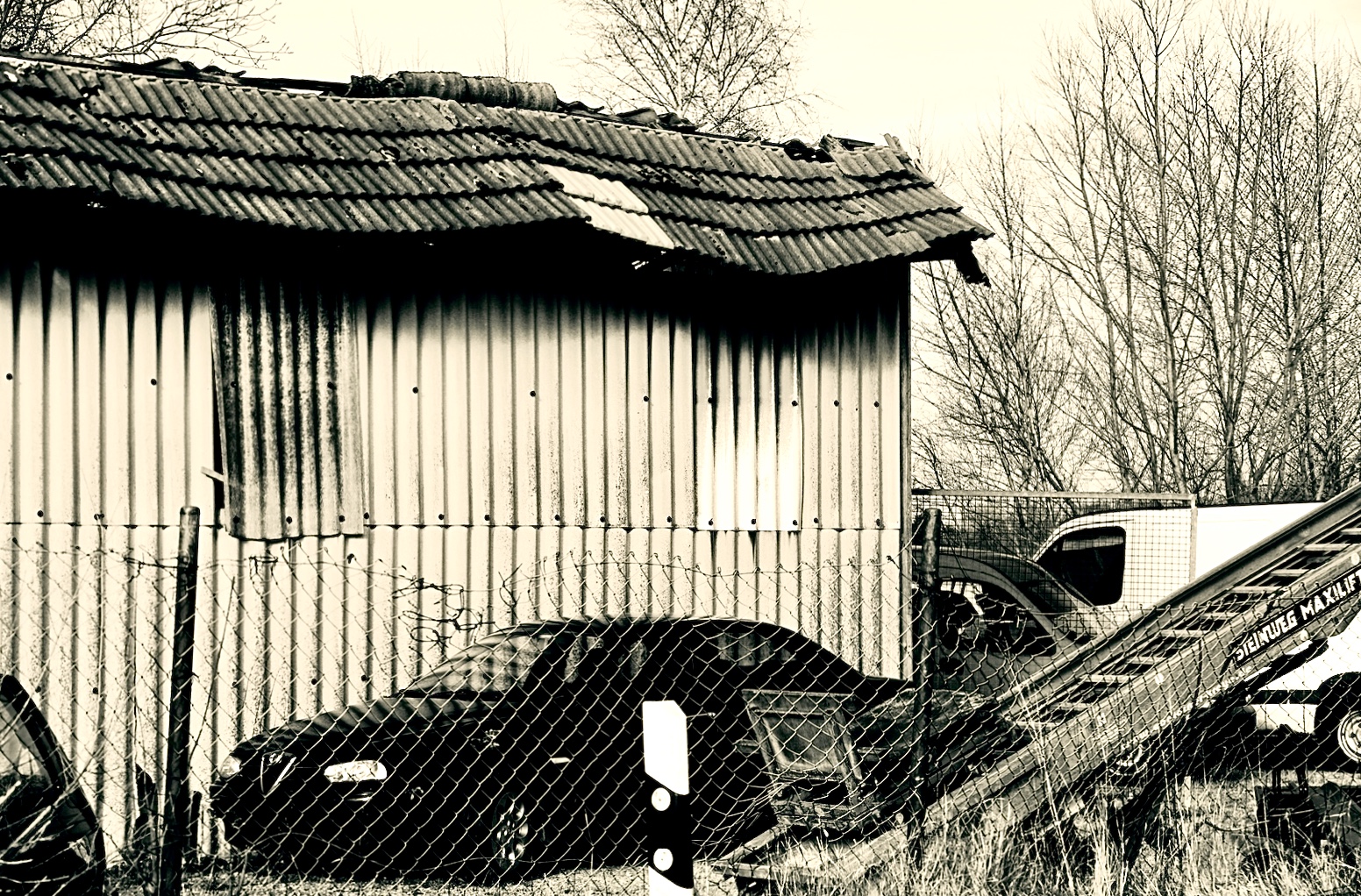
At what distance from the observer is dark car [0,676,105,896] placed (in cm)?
470

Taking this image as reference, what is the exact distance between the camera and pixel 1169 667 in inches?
268

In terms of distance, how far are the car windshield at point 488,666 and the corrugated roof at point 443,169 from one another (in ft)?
7.09

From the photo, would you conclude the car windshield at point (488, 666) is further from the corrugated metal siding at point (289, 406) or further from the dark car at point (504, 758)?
the corrugated metal siding at point (289, 406)

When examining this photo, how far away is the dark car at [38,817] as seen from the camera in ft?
15.4

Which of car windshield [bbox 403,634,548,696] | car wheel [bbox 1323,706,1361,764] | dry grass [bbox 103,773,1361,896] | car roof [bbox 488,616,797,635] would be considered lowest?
car wheel [bbox 1323,706,1361,764]

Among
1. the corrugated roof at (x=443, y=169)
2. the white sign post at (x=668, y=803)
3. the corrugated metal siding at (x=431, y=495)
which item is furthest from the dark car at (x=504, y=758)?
the white sign post at (x=668, y=803)

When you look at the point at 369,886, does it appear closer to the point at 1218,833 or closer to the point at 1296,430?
the point at 1218,833

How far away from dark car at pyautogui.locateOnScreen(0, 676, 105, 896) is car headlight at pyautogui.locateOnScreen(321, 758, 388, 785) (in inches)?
61.2

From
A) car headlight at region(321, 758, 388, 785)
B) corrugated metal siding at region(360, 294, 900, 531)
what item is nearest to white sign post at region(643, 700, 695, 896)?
car headlight at region(321, 758, 388, 785)

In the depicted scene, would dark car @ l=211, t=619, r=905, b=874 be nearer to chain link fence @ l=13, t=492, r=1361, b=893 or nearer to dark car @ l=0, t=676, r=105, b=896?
chain link fence @ l=13, t=492, r=1361, b=893

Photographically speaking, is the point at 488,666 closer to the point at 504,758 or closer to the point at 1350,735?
the point at 504,758

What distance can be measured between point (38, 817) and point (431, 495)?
3143mm

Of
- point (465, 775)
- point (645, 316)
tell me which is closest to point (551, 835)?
point (465, 775)

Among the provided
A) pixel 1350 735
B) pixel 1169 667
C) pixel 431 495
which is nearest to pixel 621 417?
pixel 431 495
